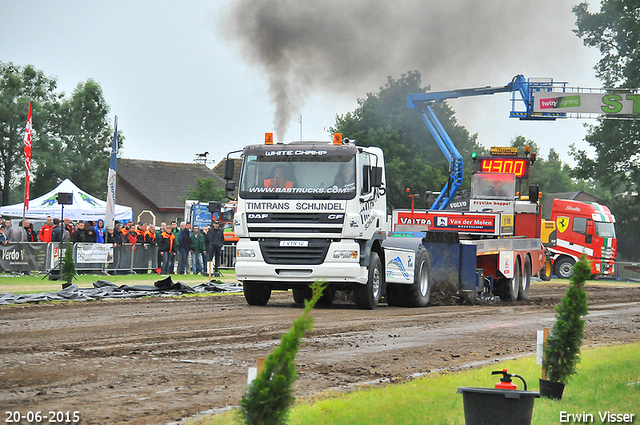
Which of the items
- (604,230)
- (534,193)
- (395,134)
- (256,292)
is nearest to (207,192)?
(395,134)

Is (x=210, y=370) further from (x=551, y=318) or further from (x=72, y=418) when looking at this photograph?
(x=551, y=318)

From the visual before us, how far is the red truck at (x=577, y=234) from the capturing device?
37.2m

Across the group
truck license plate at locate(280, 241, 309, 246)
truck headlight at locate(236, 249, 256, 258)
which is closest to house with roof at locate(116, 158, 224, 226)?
truck headlight at locate(236, 249, 256, 258)

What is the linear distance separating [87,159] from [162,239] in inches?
1685

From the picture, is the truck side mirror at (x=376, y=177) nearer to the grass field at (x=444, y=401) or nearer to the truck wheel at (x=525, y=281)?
the grass field at (x=444, y=401)

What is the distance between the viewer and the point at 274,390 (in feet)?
13.8

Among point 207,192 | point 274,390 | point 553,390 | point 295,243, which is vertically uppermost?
point 207,192

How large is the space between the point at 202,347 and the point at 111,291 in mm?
9382

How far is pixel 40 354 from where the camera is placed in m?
8.98

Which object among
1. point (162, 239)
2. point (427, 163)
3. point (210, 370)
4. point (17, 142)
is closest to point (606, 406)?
point (210, 370)

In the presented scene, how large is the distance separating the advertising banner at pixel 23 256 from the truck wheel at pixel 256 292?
9.94 m

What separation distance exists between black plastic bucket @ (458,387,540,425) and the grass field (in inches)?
28.7

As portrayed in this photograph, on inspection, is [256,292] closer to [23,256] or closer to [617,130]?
[23,256]

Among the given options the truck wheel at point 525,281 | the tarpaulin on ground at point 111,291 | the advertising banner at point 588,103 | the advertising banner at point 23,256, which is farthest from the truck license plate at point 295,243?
the advertising banner at point 588,103
